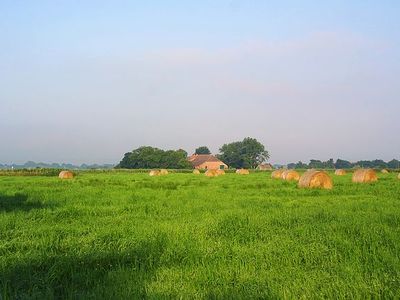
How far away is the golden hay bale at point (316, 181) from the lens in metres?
19.6

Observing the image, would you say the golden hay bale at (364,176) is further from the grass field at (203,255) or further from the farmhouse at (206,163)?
the farmhouse at (206,163)

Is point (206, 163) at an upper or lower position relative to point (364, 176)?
upper

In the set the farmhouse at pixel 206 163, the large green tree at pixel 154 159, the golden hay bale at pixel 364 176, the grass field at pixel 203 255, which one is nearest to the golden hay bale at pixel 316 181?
the golden hay bale at pixel 364 176

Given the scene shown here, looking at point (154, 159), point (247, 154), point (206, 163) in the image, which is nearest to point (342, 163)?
point (247, 154)

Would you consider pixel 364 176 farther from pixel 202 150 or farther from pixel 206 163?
pixel 202 150

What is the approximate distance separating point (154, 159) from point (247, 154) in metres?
35.4

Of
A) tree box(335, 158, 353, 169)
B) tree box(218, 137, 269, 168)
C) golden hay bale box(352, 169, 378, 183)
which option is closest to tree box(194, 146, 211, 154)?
tree box(218, 137, 269, 168)

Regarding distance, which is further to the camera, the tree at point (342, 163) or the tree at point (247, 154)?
the tree at point (342, 163)

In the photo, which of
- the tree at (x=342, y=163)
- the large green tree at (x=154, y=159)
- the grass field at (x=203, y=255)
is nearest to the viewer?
the grass field at (x=203, y=255)

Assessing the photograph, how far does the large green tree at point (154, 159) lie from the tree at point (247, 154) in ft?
84.2

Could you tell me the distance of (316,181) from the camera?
19.6 metres

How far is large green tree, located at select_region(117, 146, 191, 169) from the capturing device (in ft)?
298

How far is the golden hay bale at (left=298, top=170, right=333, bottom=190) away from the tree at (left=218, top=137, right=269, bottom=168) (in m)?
96.1

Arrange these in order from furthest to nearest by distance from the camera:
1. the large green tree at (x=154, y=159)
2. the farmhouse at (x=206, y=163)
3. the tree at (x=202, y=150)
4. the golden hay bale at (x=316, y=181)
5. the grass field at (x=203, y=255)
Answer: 1. the tree at (x=202, y=150)
2. the farmhouse at (x=206, y=163)
3. the large green tree at (x=154, y=159)
4. the golden hay bale at (x=316, y=181)
5. the grass field at (x=203, y=255)
